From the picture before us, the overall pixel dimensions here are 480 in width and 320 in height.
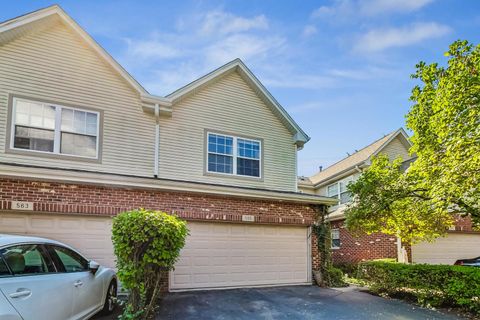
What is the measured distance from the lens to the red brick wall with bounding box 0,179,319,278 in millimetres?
7984

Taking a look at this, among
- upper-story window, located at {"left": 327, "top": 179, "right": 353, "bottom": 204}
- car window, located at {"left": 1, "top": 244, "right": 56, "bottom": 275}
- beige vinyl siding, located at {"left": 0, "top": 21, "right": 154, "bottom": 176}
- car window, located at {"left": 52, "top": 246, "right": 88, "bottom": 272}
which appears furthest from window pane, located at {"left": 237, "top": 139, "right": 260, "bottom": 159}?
upper-story window, located at {"left": 327, "top": 179, "right": 353, "bottom": 204}

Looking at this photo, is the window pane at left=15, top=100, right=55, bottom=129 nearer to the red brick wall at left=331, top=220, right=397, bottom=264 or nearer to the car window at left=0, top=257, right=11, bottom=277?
the car window at left=0, top=257, right=11, bottom=277

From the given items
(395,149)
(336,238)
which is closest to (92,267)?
(336,238)

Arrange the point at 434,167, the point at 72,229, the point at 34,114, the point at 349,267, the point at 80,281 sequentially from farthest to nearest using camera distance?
the point at 349,267 → the point at 34,114 → the point at 72,229 → the point at 434,167 → the point at 80,281

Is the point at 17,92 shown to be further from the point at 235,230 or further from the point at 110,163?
the point at 235,230

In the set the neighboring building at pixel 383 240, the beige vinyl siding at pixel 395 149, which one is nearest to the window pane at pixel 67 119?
the neighboring building at pixel 383 240

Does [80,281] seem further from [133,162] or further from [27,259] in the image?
[133,162]

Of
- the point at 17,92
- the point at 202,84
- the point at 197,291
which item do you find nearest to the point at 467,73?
the point at 202,84

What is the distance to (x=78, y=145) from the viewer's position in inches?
389

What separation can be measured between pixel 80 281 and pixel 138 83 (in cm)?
731

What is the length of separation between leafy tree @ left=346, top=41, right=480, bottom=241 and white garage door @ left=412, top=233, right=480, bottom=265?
13.6 feet

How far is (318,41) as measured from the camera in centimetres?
1074

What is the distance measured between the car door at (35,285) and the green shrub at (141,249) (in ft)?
4.11

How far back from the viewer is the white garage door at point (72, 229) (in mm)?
7938
